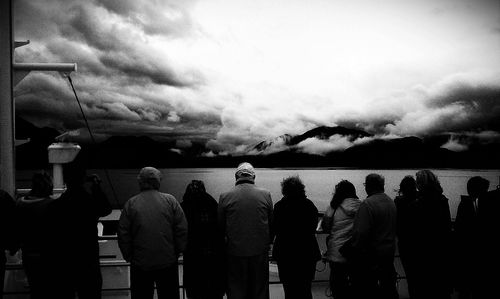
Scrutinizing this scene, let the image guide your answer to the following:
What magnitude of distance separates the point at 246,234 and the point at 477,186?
2042 millimetres

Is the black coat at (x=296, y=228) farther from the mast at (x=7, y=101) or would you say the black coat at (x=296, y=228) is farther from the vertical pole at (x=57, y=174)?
the vertical pole at (x=57, y=174)

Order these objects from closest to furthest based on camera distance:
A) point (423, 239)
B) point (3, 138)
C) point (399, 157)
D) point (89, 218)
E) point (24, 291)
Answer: point (89, 218), point (423, 239), point (24, 291), point (3, 138), point (399, 157)

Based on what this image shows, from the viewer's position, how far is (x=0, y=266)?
380cm

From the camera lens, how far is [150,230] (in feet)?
12.7

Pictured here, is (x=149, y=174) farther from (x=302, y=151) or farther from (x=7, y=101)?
(x=302, y=151)

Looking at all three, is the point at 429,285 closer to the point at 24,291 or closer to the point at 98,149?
the point at 24,291

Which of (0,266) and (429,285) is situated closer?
(0,266)

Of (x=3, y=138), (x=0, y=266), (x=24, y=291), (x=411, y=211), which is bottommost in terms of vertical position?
(x=24, y=291)

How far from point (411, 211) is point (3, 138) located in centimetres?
497

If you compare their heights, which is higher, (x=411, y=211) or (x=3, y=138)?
(x=3, y=138)

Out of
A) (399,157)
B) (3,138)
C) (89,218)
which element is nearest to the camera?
(89,218)

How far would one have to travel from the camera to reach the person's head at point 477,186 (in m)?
4.23

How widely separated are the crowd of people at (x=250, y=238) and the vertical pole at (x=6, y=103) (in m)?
2.49

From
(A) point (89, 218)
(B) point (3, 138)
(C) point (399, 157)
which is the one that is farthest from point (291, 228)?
(C) point (399, 157)
